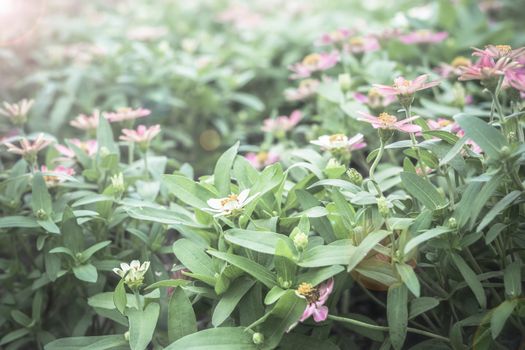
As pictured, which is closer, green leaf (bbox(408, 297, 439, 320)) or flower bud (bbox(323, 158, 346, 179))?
green leaf (bbox(408, 297, 439, 320))

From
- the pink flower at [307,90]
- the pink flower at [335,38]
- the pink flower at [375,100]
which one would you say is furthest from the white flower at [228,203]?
the pink flower at [335,38]

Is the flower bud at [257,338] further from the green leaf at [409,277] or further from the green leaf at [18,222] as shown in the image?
the green leaf at [18,222]

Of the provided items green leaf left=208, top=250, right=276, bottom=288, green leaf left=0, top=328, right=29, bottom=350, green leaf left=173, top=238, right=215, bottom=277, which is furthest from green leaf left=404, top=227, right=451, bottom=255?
green leaf left=0, top=328, right=29, bottom=350

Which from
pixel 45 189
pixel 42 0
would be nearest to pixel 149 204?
pixel 45 189

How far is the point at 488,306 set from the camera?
108cm

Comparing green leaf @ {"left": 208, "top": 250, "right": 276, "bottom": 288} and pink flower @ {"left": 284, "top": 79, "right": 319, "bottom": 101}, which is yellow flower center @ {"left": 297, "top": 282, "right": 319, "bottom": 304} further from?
pink flower @ {"left": 284, "top": 79, "right": 319, "bottom": 101}

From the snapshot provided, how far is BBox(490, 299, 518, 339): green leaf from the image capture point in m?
0.86

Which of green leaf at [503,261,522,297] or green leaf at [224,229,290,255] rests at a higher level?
green leaf at [224,229,290,255]

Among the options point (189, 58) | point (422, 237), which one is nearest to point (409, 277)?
point (422, 237)

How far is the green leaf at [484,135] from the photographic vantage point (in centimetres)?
89

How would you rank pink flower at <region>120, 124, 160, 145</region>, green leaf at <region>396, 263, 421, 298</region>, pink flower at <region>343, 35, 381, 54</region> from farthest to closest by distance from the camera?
pink flower at <region>343, 35, 381, 54</region> → pink flower at <region>120, 124, 160, 145</region> → green leaf at <region>396, 263, 421, 298</region>

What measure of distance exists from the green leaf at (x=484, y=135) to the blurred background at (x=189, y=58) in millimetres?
725

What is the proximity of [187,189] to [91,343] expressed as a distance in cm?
33

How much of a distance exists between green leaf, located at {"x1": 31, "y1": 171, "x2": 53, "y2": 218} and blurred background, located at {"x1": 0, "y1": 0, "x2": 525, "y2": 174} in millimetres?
637
